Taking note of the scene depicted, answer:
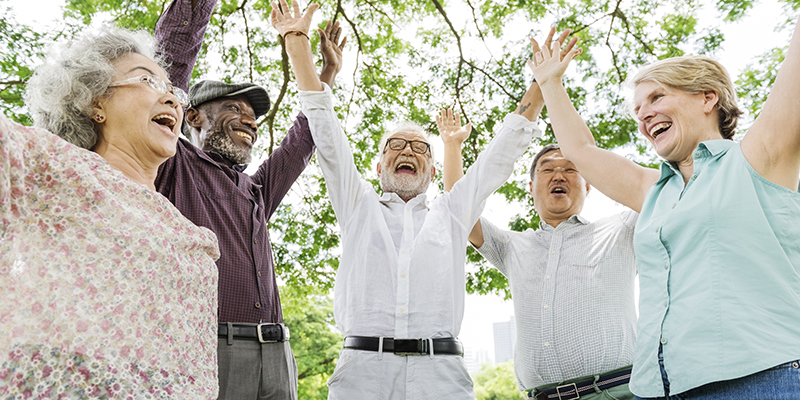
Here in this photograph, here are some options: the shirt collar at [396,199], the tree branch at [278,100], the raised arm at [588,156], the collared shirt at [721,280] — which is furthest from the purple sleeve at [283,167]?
the tree branch at [278,100]

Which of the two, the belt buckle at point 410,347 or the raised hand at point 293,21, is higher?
the raised hand at point 293,21

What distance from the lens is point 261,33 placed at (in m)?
7.24

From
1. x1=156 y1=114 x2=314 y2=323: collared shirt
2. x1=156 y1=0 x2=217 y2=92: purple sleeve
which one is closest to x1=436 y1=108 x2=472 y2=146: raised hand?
x1=156 y1=114 x2=314 y2=323: collared shirt

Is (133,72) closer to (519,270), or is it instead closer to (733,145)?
(733,145)

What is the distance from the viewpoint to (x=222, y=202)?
103 inches

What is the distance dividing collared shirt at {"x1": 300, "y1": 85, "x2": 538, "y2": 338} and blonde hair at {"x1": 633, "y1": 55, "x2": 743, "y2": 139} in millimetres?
1015

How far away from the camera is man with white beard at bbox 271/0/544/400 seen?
2.46 m

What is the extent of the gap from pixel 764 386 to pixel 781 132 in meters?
0.67

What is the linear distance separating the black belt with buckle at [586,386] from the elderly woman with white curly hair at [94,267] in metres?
1.71

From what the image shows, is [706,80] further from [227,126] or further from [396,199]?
[227,126]

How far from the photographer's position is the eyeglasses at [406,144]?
326 cm

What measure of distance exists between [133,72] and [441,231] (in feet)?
5.34

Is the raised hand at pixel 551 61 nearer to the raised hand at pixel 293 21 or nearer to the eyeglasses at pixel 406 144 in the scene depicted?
the eyeglasses at pixel 406 144


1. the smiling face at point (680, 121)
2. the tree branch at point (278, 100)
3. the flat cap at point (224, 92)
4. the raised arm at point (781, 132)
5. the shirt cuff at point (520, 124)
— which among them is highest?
the tree branch at point (278, 100)
